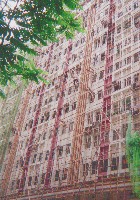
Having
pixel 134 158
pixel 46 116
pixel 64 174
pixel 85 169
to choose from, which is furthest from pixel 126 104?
pixel 46 116

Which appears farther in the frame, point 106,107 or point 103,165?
point 106,107

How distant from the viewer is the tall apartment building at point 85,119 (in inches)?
719

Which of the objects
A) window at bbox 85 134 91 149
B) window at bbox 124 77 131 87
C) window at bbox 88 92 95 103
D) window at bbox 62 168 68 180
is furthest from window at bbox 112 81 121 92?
window at bbox 62 168 68 180

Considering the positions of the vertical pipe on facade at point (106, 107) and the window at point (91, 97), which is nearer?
the vertical pipe on facade at point (106, 107)

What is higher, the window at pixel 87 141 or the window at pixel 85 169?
the window at pixel 87 141

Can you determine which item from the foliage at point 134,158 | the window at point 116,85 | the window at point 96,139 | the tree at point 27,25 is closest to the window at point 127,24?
the window at point 116,85

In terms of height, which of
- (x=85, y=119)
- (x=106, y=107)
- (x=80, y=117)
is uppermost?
(x=106, y=107)

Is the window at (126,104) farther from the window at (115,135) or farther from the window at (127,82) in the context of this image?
the window at (115,135)

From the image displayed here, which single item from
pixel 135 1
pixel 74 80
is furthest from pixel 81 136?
pixel 135 1

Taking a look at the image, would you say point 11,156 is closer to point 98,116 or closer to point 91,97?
point 91,97

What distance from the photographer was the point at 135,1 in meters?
24.6

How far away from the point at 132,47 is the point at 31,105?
13873mm

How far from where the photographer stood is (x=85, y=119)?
2194cm

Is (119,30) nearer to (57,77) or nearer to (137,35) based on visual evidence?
(137,35)
